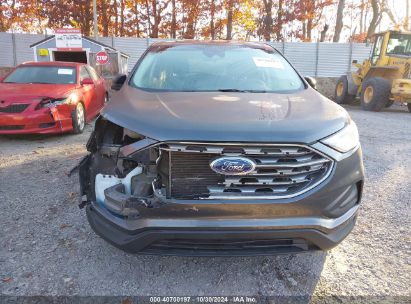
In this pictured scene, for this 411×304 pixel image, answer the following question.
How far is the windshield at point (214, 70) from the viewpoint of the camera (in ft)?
10.4

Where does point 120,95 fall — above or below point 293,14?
below

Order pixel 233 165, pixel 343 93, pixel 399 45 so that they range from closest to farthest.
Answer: pixel 233 165, pixel 399 45, pixel 343 93

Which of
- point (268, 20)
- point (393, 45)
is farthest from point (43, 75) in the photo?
point (268, 20)

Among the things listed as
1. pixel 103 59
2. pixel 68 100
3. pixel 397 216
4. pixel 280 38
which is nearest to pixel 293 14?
pixel 280 38

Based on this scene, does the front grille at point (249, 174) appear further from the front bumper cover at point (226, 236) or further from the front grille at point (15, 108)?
the front grille at point (15, 108)

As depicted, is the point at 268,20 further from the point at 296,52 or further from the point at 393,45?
the point at 393,45

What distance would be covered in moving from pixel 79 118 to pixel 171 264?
15.9 feet

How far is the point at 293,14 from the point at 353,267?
1115 inches

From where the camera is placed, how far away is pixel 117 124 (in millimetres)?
2277

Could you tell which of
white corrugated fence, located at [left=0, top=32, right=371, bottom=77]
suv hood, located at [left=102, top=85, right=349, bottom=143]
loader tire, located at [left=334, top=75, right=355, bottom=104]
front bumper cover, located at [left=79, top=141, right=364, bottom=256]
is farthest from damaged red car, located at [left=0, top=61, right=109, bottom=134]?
white corrugated fence, located at [left=0, top=32, right=371, bottom=77]

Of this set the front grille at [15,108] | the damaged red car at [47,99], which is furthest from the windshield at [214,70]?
the front grille at [15,108]

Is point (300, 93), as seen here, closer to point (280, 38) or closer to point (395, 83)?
point (395, 83)

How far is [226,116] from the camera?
2.23 m

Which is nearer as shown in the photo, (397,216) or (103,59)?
(397,216)
